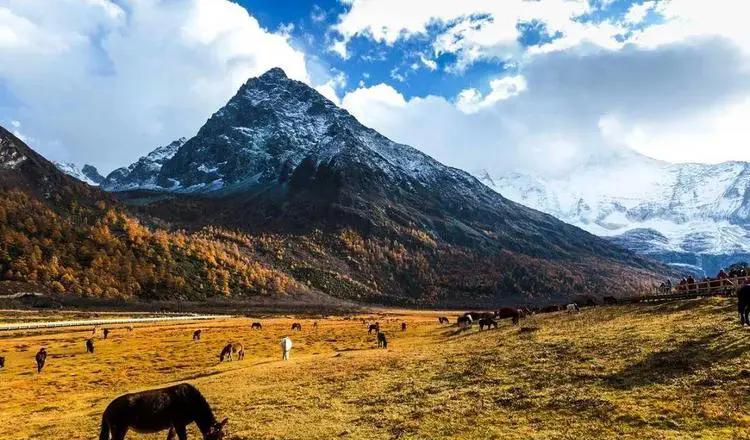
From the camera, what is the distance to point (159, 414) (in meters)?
19.8

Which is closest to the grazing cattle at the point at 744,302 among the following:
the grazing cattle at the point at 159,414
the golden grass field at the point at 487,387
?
the golden grass field at the point at 487,387

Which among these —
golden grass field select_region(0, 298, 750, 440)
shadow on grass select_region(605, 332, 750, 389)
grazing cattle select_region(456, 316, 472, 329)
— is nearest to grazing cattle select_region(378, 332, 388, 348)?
golden grass field select_region(0, 298, 750, 440)

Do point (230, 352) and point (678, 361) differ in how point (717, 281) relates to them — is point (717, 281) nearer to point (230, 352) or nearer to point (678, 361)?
point (678, 361)

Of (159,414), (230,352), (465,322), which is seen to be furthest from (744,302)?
(230,352)

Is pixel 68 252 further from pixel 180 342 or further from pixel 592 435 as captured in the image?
pixel 592 435

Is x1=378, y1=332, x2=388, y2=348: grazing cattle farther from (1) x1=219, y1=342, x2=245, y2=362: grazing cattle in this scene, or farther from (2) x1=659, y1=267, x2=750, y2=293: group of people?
(2) x1=659, y1=267, x2=750, y2=293: group of people

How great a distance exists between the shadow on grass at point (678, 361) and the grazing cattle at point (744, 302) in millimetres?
3278

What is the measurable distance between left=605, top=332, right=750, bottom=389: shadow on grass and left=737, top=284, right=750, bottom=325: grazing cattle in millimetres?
3278

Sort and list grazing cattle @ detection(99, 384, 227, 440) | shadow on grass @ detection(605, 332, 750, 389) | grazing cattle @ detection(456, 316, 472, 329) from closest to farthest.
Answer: grazing cattle @ detection(99, 384, 227, 440) < shadow on grass @ detection(605, 332, 750, 389) < grazing cattle @ detection(456, 316, 472, 329)

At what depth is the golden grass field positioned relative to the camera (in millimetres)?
19609

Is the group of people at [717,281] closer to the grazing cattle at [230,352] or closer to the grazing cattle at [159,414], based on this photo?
the grazing cattle at [230,352]

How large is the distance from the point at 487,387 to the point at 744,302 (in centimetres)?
1650

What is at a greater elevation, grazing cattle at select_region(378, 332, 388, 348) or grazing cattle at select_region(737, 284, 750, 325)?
grazing cattle at select_region(737, 284, 750, 325)

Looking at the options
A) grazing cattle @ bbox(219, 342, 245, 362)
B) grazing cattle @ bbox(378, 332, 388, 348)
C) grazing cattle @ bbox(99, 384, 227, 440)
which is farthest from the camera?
grazing cattle @ bbox(378, 332, 388, 348)
